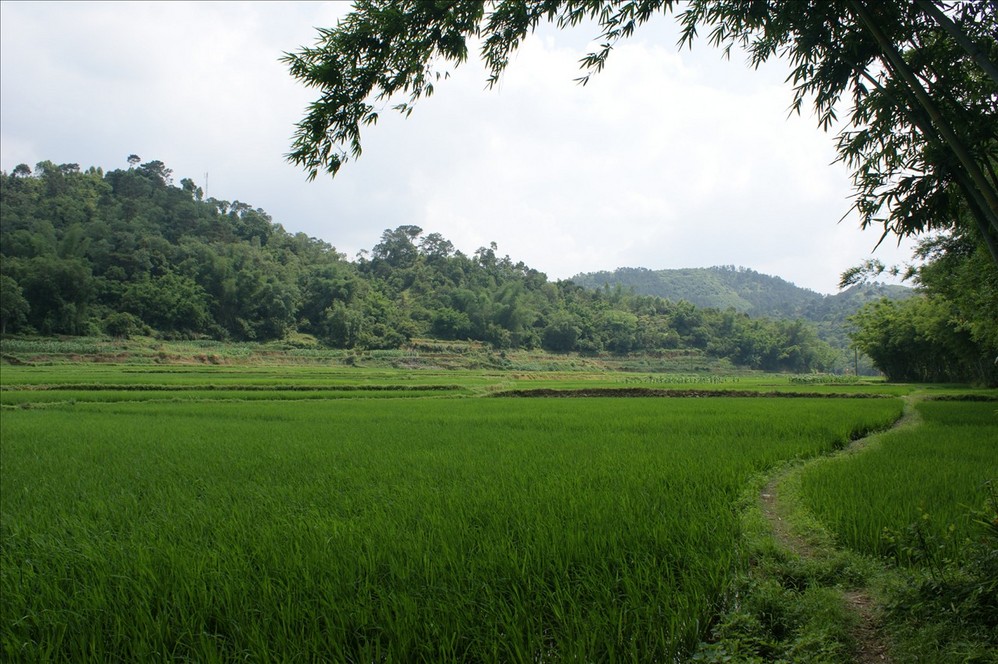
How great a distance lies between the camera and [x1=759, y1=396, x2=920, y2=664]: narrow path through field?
255cm

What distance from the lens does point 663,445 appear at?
24.8 feet

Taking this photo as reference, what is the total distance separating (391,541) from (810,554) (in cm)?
277

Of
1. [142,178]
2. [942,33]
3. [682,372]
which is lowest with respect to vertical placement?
[682,372]

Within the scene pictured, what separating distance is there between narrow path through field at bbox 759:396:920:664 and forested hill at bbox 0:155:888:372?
50.9m

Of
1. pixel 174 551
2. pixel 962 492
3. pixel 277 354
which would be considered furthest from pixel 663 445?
pixel 277 354

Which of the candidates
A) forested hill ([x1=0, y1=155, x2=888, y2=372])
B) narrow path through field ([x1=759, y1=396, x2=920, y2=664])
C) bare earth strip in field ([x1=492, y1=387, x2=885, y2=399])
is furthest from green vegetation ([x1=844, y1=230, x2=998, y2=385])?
forested hill ([x1=0, y1=155, x2=888, y2=372])

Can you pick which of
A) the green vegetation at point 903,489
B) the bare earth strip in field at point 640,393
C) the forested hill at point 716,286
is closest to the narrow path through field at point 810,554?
the green vegetation at point 903,489

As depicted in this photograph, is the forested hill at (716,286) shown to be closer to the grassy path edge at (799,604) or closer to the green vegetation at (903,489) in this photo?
the green vegetation at (903,489)

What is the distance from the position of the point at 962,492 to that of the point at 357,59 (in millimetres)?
5647

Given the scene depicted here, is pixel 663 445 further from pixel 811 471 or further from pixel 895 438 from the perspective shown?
pixel 895 438

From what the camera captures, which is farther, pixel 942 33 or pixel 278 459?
pixel 278 459

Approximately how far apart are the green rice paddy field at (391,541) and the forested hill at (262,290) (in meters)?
46.3

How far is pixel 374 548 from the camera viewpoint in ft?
11.0

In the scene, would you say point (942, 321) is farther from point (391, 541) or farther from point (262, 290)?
point (262, 290)
